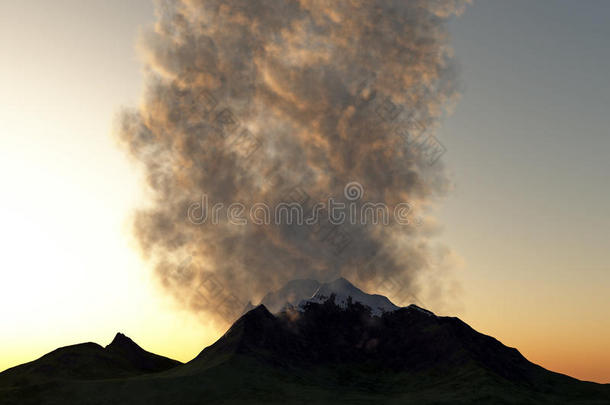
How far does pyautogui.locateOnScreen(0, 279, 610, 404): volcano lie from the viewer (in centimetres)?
13006

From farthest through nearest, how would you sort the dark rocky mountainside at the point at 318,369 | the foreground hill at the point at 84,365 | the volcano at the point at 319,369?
the foreground hill at the point at 84,365
the volcano at the point at 319,369
the dark rocky mountainside at the point at 318,369

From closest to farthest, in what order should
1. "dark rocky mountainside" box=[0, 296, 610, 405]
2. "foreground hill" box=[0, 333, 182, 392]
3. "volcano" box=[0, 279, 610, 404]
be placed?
1. "dark rocky mountainside" box=[0, 296, 610, 405]
2. "volcano" box=[0, 279, 610, 404]
3. "foreground hill" box=[0, 333, 182, 392]

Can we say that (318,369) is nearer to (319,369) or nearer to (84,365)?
(319,369)

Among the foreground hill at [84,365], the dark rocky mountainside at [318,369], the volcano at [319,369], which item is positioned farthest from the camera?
the foreground hill at [84,365]

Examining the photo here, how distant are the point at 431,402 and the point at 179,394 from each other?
55.2m

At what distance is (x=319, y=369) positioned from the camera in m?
163

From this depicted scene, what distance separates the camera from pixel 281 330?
179 m

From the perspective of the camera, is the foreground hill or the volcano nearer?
the volcano

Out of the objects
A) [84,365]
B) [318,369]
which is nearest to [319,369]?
[318,369]

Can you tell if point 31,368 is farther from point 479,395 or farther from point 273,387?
point 479,395

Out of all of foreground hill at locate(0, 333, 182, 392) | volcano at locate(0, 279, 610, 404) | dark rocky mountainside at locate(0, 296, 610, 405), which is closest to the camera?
dark rocky mountainside at locate(0, 296, 610, 405)

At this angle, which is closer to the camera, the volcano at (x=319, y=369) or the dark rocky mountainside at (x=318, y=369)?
the dark rocky mountainside at (x=318, y=369)

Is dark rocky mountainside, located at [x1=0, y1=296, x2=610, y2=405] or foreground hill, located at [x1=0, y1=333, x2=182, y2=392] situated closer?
dark rocky mountainside, located at [x1=0, y1=296, x2=610, y2=405]

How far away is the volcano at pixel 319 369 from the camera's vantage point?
13006 cm
